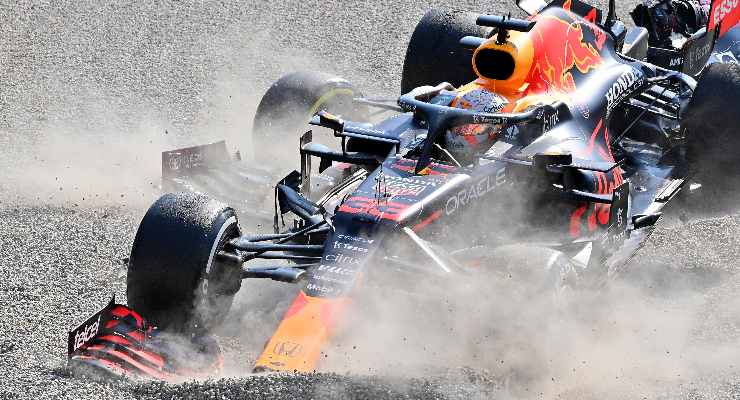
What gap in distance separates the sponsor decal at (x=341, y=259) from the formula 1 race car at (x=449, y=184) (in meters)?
0.01

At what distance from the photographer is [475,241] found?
9.88 m

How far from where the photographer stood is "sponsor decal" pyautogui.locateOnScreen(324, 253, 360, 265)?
8.87m

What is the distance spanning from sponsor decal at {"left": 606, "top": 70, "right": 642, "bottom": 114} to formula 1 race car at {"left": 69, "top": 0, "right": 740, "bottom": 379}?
0.02 metres

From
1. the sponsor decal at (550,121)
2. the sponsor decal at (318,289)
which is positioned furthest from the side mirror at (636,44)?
the sponsor decal at (318,289)

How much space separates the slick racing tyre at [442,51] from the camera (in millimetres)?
13711

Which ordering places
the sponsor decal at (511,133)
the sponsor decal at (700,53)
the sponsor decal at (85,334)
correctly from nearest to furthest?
the sponsor decal at (85,334)
the sponsor decal at (511,133)
the sponsor decal at (700,53)

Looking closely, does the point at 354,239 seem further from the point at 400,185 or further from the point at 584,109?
the point at 584,109

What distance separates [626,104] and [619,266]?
2.52 m

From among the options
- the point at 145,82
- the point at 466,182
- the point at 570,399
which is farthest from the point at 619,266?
the point at 145,82

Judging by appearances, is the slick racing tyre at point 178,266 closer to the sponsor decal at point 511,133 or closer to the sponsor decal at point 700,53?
the sponsor decal at point 511,133

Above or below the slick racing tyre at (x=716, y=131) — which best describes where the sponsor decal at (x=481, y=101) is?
above

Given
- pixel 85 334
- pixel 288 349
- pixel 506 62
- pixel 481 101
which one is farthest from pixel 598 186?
pixel 85 334

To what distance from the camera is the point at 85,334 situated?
844cm

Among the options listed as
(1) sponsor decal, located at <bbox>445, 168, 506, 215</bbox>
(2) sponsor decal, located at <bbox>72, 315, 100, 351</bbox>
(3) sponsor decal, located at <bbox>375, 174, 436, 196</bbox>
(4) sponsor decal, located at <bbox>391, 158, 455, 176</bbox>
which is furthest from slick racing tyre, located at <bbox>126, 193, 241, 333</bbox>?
(1) sponsor decal, located at <bbox>445, 168, 506, 215</bbox>
